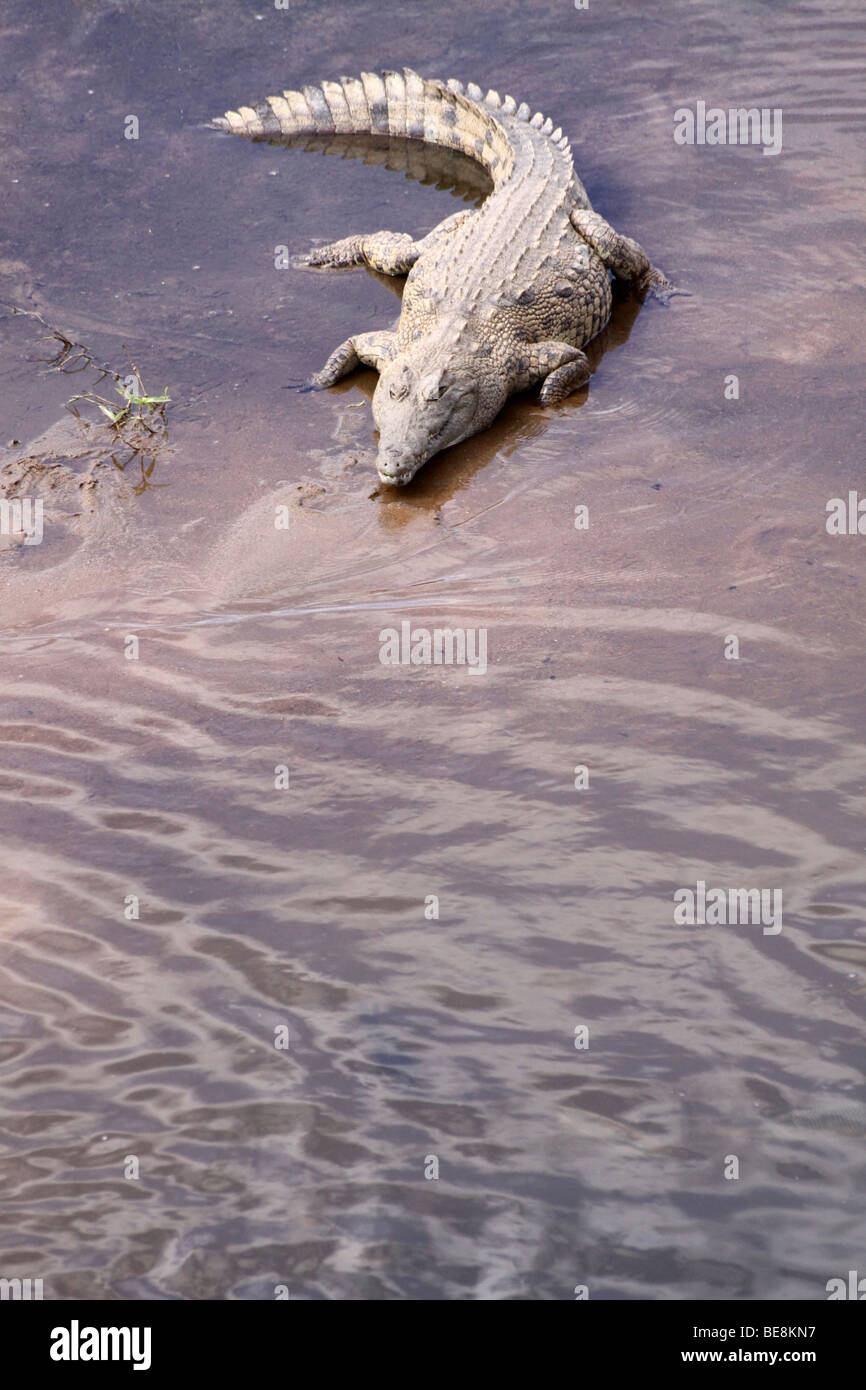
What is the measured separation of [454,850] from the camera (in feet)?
15.3

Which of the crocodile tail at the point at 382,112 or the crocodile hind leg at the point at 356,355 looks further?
the crocodile tail at the point at 382,112

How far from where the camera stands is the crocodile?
6.71 m

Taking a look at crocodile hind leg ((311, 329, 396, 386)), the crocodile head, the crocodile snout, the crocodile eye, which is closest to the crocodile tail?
crocodile hind leg ((311, 329, 396, 386))

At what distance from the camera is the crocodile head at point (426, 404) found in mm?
6434

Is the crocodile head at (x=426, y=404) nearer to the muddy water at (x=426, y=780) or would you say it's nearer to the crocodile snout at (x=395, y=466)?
the crocodile snout at (x=395, y=466)

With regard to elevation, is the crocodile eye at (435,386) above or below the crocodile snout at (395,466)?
above

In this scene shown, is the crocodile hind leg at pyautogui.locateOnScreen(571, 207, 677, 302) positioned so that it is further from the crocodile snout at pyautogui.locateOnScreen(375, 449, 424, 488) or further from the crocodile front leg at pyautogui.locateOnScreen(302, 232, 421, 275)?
the crocodile snout at pyautogui.locateOnScreen(375, 449, 424, 488)

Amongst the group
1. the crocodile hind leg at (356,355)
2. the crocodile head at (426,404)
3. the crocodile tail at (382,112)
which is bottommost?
the crocodile head at (426,404)

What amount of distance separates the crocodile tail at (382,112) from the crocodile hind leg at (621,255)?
4.73 ft

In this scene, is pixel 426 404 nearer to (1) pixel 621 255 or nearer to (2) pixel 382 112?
(1) pixel 621 255

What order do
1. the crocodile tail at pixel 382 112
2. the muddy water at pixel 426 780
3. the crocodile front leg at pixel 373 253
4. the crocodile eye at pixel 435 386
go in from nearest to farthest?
the muddy water at pixel 426 780 < the crocodile eye at pixel 435 386 < the crocodile front leg at pixel 373 253 < the crocodile tail at pixel 382 112

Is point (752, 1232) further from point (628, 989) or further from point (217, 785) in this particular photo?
point (217, 785)

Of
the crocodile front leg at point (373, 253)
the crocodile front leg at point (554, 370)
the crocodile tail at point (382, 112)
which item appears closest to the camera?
the crocodile front leg at point (554, 370)

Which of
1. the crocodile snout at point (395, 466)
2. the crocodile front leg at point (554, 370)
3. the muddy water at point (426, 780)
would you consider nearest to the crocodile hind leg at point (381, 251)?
the muddy water at point (426, 780)
